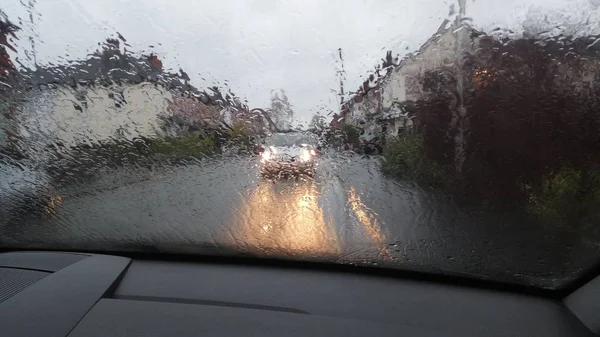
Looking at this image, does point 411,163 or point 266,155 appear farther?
point 266,155

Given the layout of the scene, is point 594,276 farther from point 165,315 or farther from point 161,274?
point 161,274

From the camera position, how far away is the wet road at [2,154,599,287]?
3.82m

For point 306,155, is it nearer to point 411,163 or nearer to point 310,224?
point 310,224

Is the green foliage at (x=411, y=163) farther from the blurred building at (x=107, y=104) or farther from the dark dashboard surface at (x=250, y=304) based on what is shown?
the blurred building at (x=107, y=104)

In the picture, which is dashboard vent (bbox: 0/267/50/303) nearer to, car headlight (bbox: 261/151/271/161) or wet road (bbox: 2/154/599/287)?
wet road (bbox: 2/154/599/287)

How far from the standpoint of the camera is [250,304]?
11.4ft

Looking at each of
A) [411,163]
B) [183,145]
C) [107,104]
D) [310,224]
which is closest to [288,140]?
[310,224]

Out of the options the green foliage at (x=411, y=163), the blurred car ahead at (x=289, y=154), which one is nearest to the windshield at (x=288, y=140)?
the blurred car ahead at (x=289, y=154)

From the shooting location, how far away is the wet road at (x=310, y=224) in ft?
12.5

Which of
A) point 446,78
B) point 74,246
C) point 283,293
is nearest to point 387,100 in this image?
point 446,78

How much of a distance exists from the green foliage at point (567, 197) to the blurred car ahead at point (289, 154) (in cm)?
191

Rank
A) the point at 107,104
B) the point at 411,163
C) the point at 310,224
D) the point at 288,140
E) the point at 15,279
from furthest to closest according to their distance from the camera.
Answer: the point at 107,104 → the point at 288,140 → the point at 310,224 → the point at 411,163 → the point at 15,279

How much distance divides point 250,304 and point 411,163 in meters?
1.79

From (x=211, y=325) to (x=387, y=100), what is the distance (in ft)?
7.90
